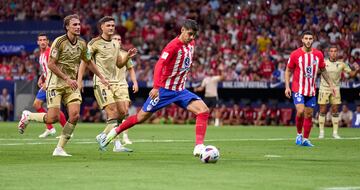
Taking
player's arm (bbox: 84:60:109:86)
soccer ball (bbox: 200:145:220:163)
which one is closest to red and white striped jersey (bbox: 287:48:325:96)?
player's arm (bbox: 84:60:109:86)

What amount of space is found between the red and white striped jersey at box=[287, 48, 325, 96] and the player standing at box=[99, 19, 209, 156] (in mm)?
5935

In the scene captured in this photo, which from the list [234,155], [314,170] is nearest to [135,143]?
[234,155]

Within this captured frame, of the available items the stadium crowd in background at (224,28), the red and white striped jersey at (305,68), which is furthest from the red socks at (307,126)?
the stadium crowd in background at (224,28)

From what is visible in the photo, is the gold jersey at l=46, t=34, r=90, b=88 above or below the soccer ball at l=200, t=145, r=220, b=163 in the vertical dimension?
above

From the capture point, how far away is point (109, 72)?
17.8 m

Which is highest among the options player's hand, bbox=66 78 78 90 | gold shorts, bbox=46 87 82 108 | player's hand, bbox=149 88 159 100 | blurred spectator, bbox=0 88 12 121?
player's hand, bbox=66 78 78 90

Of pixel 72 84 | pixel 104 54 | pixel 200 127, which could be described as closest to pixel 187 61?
pixel 200 127

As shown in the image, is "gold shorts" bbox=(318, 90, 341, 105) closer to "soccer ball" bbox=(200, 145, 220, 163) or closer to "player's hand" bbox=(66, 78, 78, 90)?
"player's hand" bbox=(66, 78, 78, 90)

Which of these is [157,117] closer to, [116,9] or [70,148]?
[116,9]

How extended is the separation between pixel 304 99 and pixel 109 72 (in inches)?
198

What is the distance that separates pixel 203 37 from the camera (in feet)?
134

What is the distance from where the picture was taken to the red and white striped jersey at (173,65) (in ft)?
47.3

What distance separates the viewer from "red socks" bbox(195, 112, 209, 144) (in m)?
14.3

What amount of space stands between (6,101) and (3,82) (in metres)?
1.35
